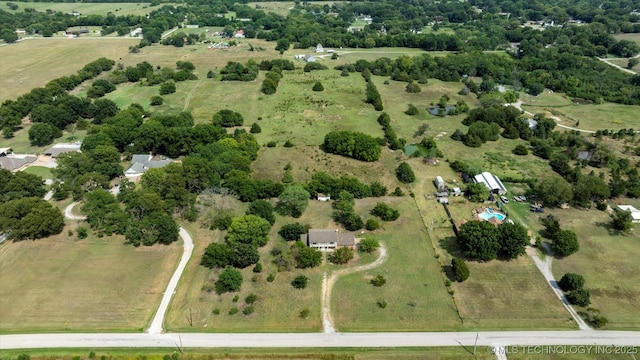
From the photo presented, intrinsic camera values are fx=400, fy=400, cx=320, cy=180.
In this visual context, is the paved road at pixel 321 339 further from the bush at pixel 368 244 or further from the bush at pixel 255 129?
the bush at pixel 255 129

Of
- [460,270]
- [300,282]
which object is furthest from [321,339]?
[460,270]

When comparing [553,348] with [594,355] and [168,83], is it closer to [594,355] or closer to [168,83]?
[594,355]

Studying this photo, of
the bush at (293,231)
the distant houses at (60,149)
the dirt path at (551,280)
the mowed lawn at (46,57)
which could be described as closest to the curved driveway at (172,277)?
the bush at (293,231)

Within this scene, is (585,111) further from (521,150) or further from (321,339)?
(321,339)

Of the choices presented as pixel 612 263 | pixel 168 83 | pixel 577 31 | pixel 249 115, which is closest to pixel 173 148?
pixel 249 115

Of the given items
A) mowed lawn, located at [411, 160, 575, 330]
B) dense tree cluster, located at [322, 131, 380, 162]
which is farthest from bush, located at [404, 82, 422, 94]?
mowed lawn, located at [411, 160, 575, 330]

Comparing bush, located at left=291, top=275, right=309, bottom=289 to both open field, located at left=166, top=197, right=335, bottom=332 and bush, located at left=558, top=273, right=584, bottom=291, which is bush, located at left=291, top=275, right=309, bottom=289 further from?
bush, located at left=558, top=273, right=584, bottom=291
